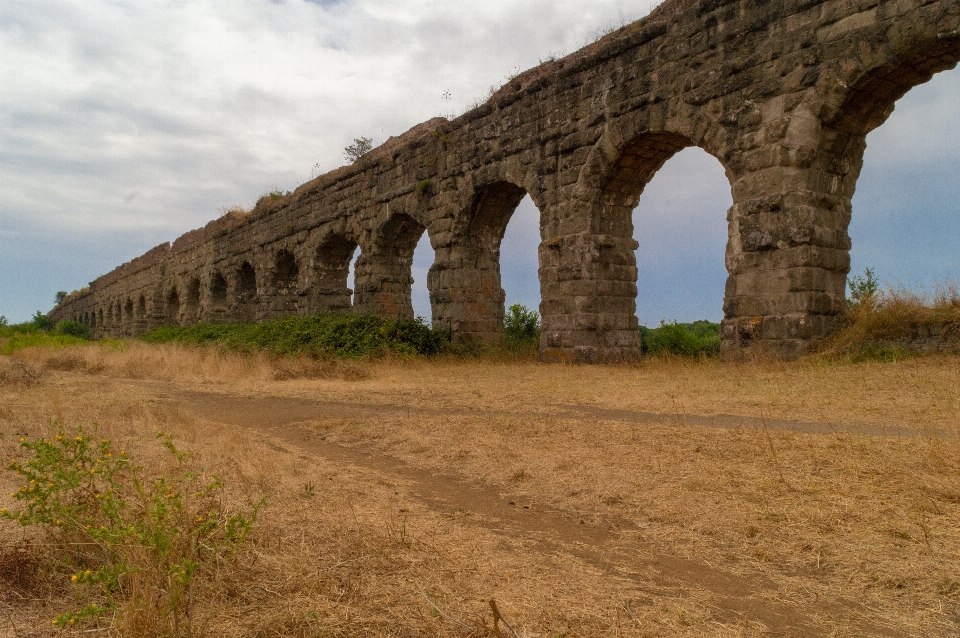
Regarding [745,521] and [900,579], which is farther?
[745,521]

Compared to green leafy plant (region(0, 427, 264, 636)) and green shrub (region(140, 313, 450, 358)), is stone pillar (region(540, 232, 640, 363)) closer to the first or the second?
green shrub (region(140, 313, 450, 358))

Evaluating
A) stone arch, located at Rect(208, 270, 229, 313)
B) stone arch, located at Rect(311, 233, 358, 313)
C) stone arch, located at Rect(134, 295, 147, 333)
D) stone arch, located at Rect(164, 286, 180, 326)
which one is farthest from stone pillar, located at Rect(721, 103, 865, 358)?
stone arch, located at Rect(134, 295, 147, 333)

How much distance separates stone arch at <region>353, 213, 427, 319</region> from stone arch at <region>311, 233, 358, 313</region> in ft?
8.31

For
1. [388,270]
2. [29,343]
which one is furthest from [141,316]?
[388,270]

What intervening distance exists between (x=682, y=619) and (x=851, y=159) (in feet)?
29.2

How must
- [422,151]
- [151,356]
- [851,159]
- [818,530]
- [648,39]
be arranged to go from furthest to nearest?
[422,151], [151,356], [648,39], [851,159], [818,530]

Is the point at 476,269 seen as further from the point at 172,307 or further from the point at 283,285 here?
the point at 172,307

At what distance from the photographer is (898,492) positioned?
3373 millimetres

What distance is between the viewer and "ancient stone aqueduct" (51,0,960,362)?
28.2ft

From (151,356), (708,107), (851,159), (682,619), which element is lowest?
(682,619)

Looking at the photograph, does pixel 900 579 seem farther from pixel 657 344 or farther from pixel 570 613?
pixel 657 344

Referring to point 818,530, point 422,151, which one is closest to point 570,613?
point 818,530

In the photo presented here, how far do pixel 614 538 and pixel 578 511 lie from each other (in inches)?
18.2

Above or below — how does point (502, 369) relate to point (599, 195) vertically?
below
